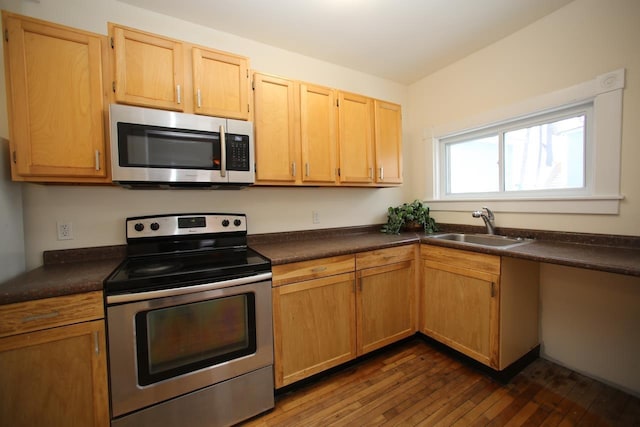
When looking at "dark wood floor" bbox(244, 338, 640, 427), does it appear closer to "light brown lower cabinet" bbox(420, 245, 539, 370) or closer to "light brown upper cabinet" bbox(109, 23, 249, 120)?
"light brown lower cabinet" bbox(420, 245, 539, 370)

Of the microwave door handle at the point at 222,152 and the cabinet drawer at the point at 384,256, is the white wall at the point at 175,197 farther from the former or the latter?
the cabinet drawer at the point at 384,256

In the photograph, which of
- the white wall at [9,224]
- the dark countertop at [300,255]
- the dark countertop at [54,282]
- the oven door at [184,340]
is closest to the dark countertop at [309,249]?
the dark countertop at [300,255]

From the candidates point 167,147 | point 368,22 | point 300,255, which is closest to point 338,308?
point 300,255

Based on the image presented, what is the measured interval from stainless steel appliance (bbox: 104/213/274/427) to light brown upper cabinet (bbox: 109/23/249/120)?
77 centimetres

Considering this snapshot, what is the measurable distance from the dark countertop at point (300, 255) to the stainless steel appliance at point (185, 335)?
118mm

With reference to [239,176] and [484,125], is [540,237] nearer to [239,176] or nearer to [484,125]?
[484,125]

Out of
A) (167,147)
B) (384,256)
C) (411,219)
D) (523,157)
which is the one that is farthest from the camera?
(411,219)

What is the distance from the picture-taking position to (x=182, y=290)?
1256 mm

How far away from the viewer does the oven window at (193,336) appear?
1.22m

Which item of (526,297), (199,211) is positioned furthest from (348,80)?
(526,297)

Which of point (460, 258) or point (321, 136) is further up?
point (321, 136)

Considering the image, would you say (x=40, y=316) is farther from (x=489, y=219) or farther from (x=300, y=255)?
(x=489, y=219)

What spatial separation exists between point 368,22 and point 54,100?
6.74 feet

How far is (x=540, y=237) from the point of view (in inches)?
75.5
